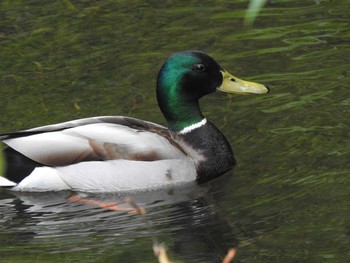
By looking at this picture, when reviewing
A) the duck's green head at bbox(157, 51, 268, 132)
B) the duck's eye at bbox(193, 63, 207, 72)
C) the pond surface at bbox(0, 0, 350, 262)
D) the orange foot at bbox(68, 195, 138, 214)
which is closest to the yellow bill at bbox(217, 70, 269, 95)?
the duck's green head at bbox(157, 51, 268, 132)

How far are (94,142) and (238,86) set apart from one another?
132 cm

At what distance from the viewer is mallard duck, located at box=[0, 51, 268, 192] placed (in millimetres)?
8828

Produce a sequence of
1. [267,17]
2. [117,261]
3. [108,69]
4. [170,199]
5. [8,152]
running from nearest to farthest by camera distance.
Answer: [117,261] → [170,199] → [8,152] → [108,69] → [267,17]

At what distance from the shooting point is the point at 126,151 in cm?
885

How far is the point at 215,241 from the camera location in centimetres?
754

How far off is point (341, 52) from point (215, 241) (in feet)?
12.0

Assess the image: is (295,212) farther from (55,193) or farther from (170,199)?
(55,193)

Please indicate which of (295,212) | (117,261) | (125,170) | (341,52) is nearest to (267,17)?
(341,52)

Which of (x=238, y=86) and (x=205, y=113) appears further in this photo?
(x=205, y=113)

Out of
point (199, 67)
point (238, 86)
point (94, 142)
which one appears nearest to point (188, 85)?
point (199, 67)

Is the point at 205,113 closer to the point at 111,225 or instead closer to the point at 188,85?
the point at 188,85

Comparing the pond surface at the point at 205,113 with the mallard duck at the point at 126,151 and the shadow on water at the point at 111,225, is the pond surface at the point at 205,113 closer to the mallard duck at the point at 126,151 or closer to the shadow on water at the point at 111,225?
the shadow on water at the point at 111,225

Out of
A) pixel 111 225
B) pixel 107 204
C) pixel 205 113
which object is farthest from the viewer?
pixel 205 113

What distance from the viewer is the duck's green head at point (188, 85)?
912 cm
